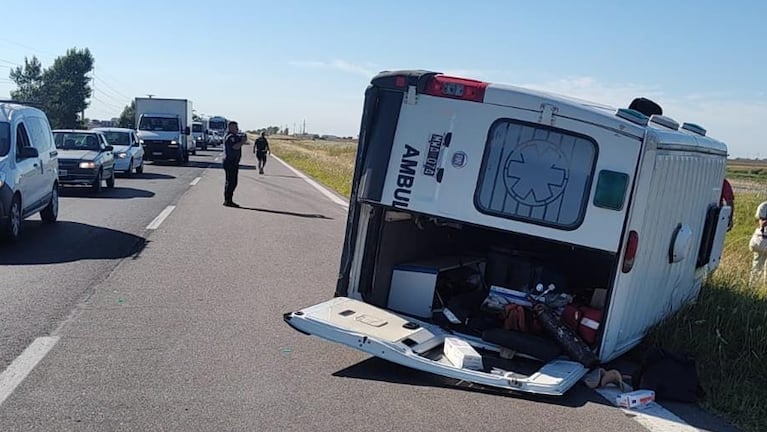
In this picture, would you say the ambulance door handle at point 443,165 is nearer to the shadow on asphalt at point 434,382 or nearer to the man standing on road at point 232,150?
the shadow on asphalt at point 434,382

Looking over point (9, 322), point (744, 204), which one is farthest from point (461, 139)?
point (744, 204)

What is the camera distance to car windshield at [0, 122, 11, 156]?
1134 cm

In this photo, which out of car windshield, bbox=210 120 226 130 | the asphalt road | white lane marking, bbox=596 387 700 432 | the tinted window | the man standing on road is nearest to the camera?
the asphalt road

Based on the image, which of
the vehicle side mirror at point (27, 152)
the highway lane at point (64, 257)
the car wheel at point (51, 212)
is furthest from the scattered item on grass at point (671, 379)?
the car wheel at point (51, 212)

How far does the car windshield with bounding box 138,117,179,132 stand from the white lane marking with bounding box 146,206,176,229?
21.2m

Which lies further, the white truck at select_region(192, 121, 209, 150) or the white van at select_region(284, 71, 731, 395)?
the white truck at select_region(192, 121, 209, 150)

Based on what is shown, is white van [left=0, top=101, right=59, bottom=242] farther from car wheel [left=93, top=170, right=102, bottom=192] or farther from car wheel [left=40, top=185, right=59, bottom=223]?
car wheel [left=93, top=170, right=102, bottom=192]

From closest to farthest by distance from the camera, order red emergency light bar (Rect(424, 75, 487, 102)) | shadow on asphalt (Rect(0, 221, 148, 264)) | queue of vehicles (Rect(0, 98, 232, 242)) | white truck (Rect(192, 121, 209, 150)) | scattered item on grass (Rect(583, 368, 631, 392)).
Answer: scattered item on grass (Rect(583, 368, 631, 392)) < red emergency light bar (Rect(424, 75, 487, 102)) < shadow on asphalt (Rect(0, 221, 148, 264)) < queue of vehicles (Rect(0, 98, 232, 242)) < white truck (Rect(192, 121, 209, 150))

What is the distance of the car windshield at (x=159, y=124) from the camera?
3681 cm

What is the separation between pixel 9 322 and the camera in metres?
6.71

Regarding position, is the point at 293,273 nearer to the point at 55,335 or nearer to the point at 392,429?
the point at 55,335

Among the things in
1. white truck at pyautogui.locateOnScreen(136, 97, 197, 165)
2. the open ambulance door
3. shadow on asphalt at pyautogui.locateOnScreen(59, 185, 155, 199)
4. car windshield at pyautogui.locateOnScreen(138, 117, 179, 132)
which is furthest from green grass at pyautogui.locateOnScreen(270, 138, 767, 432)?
Result: car windshield at pyautogui.locateOnScreen(138, 117, 179, 132)

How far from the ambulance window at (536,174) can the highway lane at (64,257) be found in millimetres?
3878

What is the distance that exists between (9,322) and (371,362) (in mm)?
3223
